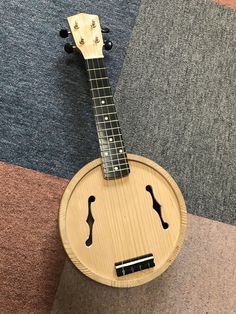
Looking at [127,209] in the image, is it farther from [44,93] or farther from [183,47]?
[183,47]

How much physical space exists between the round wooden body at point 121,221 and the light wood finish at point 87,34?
376 millimetres

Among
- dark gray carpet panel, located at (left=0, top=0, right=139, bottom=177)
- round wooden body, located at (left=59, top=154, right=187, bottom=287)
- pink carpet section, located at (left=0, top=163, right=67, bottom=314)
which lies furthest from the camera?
dark gray carpet panel, located at (left=0, top=0, right=139, bottom=177)

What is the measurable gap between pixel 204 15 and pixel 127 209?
3.14 feet

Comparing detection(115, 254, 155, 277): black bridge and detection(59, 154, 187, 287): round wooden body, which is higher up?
detection(59, 154, 187, 287): round wooden body

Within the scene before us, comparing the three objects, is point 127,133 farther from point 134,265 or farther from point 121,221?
point 134,265

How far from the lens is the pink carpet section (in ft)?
3.85

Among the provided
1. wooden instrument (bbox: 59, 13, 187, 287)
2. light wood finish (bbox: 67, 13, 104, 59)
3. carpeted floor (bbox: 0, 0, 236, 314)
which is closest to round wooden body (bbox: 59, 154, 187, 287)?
wooden instrument (bbox: 59, 13, 187, 287)

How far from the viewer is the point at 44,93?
1.36 m

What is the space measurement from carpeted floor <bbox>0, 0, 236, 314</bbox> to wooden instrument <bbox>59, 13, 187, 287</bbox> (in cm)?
23

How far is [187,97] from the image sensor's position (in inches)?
56.6

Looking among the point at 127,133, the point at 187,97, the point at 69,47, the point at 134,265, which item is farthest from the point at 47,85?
the point at 134,265

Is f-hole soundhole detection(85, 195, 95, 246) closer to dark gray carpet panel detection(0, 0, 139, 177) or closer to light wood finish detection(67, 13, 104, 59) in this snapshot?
dark gray carpet panel detection(0, 0, 139, 177)

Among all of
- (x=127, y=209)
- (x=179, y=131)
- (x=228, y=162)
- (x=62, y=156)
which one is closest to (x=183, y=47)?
(x=179, y=131)

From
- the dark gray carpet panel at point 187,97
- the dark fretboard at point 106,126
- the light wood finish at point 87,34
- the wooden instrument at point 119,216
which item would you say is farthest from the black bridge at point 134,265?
the light wood finish at point 87,34
